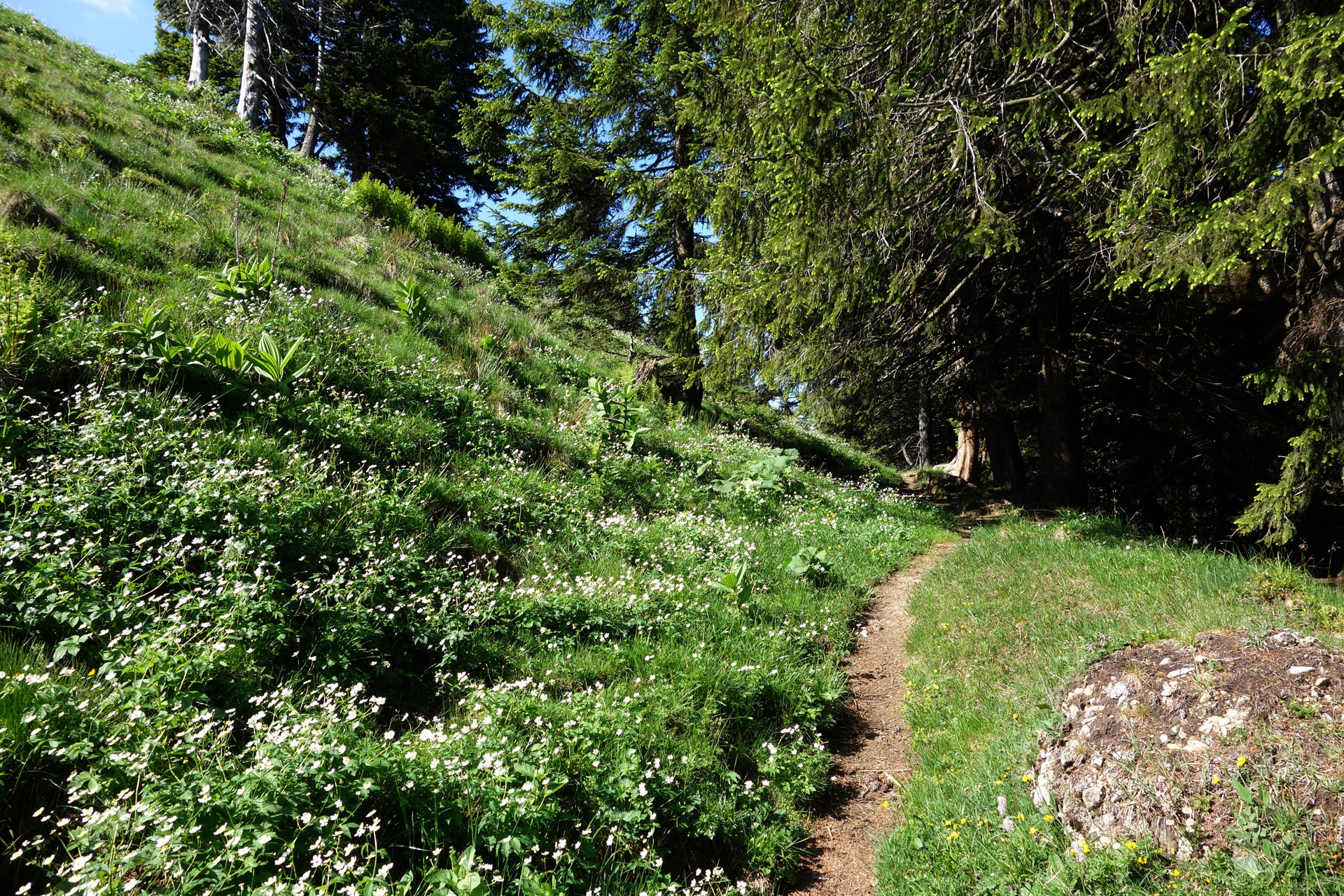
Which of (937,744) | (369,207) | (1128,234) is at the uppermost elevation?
(369,207)

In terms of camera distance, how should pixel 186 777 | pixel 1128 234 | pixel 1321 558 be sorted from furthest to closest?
pixel 1321 558, pixel 1128 234, pixel 186 777

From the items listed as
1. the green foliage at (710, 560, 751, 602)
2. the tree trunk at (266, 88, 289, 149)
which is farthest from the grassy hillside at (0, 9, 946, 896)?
the tree trunk at (266, 88, 289, 149)

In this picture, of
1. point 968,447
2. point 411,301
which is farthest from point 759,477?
point 968,447

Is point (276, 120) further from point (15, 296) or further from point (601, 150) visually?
point (15, 296)

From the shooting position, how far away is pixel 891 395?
15.3 m

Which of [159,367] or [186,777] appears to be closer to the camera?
[186,777]

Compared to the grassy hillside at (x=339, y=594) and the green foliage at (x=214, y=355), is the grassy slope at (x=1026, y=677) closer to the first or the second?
the grassy hillside at (x=339, y=594)

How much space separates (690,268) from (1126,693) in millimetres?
10073

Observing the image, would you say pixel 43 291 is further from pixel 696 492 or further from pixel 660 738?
pixel 696 492

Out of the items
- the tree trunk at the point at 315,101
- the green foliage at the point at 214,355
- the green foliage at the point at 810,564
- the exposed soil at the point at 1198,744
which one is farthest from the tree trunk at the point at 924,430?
the tree trunk at the point at 315,101

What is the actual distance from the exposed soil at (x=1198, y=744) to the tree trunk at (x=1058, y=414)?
7.77m

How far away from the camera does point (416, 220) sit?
13641mm

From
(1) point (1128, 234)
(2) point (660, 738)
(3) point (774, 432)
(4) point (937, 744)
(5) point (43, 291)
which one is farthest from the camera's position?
(3) point (774, 432)

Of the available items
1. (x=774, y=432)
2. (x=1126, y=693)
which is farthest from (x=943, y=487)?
(x=1126, y=693)
